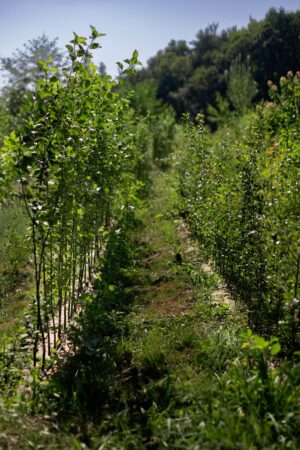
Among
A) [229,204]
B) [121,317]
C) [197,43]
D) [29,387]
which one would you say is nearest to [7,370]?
[29,387]

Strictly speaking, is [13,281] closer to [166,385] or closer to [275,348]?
[166,385]

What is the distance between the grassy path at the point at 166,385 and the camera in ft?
7.88

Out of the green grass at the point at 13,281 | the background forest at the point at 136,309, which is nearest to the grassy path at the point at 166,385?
the background forest at the point at 136,309

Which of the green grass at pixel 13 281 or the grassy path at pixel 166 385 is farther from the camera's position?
the green grass at pixel 13 281

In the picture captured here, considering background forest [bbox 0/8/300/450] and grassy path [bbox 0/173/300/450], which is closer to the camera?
grassy path [bbox 0/173/300/450]

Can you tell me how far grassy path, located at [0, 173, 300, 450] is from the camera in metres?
2.40

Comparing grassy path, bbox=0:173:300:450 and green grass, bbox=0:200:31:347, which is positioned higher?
green grass, bbox=0:200:31:347

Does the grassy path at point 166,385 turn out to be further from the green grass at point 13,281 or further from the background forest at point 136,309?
the green grass at point 13,281

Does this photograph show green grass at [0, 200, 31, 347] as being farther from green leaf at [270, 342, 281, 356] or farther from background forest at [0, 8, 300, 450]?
green leaf at [270, 342, 281, 356]

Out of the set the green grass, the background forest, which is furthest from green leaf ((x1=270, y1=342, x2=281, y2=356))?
the green grass

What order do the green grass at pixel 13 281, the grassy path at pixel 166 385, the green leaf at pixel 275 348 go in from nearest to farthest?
the grassy path at pixel 166 385 < the green leaf at pixel 275 348 < the green grass at pixel 13 281

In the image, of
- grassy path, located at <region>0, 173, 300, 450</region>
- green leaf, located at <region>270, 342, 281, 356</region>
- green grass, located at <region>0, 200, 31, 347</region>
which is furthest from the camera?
green grass, located at <region>0, 200, 31, 347</region>

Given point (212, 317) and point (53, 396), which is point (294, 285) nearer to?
point (212, 317)

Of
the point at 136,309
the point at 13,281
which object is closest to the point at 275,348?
the point at 136,309
